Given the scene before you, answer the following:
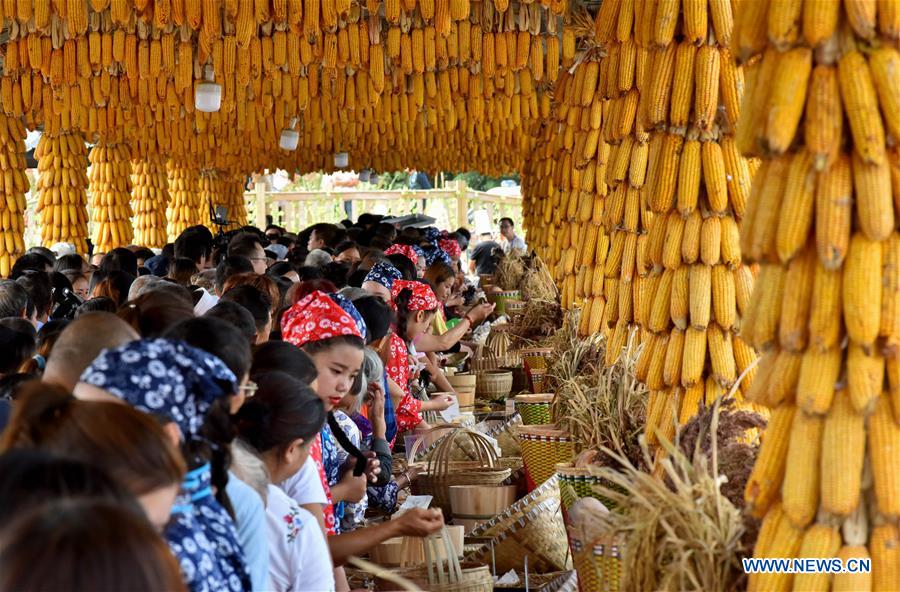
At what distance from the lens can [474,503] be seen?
16.6 feet

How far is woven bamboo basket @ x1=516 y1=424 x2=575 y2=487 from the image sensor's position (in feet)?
15.6

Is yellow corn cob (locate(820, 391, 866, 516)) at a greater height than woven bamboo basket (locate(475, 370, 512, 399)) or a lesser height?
greater

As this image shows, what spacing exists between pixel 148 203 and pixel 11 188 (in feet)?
25.4

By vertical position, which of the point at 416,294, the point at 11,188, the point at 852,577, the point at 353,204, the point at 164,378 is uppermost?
the point at 11,188

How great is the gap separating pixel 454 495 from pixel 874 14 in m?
3.20

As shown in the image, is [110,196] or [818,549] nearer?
[818,549]

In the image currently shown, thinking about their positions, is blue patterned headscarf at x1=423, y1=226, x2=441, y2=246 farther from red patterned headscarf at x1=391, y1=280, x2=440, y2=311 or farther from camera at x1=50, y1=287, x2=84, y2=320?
red patterned headscarf at x1=391, y1=280, x2=440, y2=311

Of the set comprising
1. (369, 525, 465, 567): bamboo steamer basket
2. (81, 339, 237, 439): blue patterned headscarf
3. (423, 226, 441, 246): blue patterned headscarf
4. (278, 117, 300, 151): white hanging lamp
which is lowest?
(369, 525, 465, 567): bamboo steamer basket

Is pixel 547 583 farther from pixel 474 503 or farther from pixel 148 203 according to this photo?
pixel 148 203

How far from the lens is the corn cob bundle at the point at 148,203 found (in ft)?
61.0

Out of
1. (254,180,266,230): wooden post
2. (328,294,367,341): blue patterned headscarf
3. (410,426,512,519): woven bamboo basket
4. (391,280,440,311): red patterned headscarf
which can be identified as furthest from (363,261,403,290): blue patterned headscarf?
(254,180,266,230): wooden post

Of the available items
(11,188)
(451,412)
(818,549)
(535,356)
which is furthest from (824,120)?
(11,188)

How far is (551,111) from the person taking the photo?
1349cm

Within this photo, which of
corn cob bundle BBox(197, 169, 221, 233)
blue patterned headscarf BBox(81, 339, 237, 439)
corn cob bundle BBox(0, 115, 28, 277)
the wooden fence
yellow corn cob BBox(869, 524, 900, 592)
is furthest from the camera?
the wooden fence
